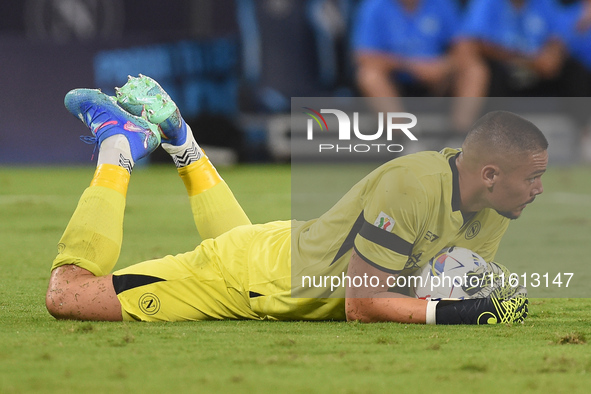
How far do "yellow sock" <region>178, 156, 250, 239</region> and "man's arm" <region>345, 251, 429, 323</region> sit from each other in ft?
3.56

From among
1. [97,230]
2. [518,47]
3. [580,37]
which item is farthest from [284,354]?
[580,37]

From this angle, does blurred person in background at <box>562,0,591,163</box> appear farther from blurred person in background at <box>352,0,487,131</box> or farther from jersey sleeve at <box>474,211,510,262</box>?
jersey sleeve at <box>474,211,510,262</box>

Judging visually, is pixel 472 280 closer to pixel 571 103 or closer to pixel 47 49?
pixel 571 103

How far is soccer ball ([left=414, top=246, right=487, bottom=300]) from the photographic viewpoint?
3.70 meters

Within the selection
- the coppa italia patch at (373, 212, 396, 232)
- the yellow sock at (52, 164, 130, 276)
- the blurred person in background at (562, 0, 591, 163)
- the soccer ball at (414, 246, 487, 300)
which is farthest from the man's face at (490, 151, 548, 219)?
the blurred person in background at (562, 0, 591, 163)

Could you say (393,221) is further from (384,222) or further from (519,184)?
(519,184)

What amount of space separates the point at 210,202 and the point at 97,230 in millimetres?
825

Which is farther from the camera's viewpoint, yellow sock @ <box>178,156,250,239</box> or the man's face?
yellow sock @ <box>178,156,250,239</box>

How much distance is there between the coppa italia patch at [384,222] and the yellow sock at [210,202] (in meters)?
1.28

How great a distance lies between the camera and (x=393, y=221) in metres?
3.45

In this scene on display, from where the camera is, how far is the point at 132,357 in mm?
3061

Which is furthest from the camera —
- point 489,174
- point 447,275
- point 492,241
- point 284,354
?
point 492,241

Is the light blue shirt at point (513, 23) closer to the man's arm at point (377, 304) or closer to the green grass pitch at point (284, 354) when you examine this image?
the green grass pitch at point (284, 354)

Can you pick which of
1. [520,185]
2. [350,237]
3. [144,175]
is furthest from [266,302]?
[144,175]
